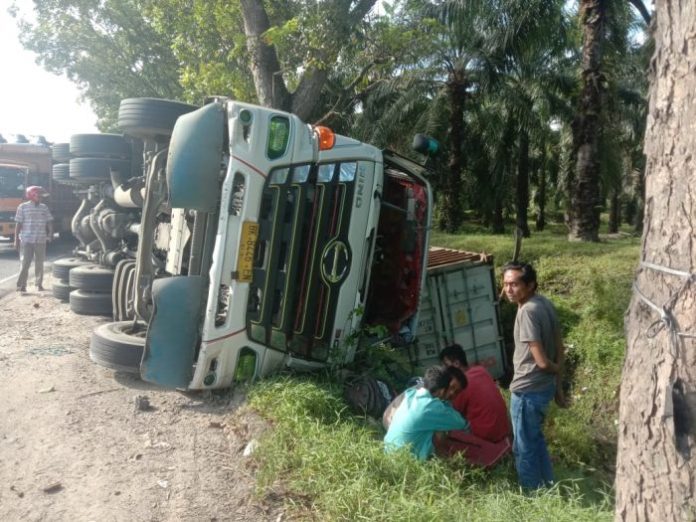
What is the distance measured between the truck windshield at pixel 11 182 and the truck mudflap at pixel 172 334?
14.3 m

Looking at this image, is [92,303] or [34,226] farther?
[34,226]

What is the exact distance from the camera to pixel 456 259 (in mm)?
7453

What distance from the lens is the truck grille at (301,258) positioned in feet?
15.8

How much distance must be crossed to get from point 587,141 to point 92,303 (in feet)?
27.1

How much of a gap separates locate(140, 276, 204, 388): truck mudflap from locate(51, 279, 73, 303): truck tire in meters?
4.99

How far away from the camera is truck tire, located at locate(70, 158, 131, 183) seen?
862 cm

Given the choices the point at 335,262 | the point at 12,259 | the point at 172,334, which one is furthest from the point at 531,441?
the point at 12,259

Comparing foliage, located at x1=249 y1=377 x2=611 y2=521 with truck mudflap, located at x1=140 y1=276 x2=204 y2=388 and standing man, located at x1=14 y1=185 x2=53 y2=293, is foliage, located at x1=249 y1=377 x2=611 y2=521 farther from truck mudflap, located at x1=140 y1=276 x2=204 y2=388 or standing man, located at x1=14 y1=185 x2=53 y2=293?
standing man, located at x1=14 y1=185 x2=53 y2=293

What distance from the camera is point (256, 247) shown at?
476 centimetres

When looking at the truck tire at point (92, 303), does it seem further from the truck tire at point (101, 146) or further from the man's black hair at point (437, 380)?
the man's black hair at point (437, 380)

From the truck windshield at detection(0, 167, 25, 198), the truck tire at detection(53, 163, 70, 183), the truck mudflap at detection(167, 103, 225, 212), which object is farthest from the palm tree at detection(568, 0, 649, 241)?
the truck windshield at detection(0, 167, 25, 198)

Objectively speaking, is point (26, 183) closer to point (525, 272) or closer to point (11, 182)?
point (11, 182)

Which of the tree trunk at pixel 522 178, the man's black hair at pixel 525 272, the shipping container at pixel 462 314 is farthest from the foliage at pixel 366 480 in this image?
the tree trunk at pixel 522 178

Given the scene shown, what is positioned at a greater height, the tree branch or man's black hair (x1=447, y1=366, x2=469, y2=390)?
the tree branch
